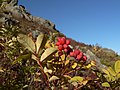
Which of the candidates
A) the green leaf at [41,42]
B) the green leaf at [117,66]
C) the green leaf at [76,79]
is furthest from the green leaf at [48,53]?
the green leaf at [117,66]

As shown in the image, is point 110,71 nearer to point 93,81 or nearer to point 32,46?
point 93,81

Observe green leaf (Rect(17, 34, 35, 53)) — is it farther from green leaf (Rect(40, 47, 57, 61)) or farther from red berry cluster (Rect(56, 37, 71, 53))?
red berry cluster (Rect(56, 37, 71, 53))

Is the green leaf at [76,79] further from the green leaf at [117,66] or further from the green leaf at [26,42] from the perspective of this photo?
the green leaf at [26,42]

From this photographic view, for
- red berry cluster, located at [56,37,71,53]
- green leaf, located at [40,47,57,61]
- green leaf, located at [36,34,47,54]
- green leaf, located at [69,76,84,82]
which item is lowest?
green leaf, located at [69,76,84,82]

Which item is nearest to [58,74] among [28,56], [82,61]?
[82,61]

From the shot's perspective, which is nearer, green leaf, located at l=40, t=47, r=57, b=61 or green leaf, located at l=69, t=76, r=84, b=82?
green leaf, located at l=40, t=47, r=57, b=61

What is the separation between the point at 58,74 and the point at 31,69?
340 cm

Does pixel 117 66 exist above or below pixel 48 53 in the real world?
below

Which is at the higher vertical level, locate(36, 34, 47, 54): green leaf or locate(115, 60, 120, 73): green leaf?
locate(36, 34, 47, 54): green leaf

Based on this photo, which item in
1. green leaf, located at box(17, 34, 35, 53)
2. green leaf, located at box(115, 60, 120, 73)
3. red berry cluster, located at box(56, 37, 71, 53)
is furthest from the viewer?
red berry cluster, located at box(56, 37, 71, 53)

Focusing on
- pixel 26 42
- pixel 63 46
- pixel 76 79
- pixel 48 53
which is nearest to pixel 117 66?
pixel 76 79

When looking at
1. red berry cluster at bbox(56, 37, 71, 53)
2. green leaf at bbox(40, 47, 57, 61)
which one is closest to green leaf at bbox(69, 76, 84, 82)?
red berry cluster at bbox(56, 37, 71, 53)

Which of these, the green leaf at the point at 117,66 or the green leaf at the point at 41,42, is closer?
the green leaf at the point at 41,42

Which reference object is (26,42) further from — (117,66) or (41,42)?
(117,66)
